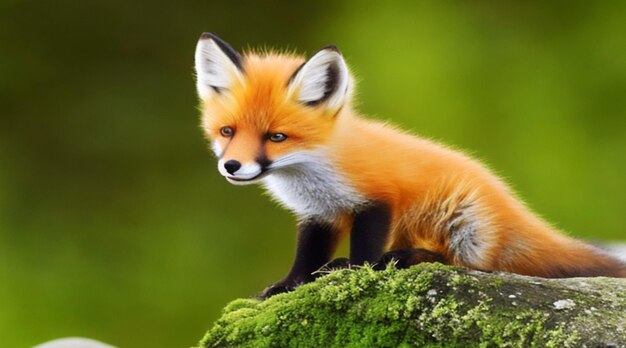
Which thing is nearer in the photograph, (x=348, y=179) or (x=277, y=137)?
(x=277, y=137)

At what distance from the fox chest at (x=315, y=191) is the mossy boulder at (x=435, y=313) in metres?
0.24

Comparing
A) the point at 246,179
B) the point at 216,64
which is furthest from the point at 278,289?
the point at 216,64

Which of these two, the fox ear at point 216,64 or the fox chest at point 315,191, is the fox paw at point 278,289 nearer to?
the fox chest at point 315,191

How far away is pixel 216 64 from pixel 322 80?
0.36 metres

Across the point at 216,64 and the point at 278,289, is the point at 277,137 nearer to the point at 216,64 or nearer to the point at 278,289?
the point at 216,64

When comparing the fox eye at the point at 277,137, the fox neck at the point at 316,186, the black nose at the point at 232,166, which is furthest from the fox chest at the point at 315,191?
the black nose at the point at 232,166

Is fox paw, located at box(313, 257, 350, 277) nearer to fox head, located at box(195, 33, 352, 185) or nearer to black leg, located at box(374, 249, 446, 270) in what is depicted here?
black leg, located at box(374, 249, 446, 270)

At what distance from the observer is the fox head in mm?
3246

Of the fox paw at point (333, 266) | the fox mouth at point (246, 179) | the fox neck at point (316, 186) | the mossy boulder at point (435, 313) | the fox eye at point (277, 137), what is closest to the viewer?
the mossy boulder at point (435, 313)

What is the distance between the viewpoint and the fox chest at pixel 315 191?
3412mm

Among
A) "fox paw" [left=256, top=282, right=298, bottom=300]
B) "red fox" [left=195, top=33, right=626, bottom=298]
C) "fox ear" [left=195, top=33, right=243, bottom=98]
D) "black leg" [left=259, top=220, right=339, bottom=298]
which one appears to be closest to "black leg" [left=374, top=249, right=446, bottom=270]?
"red fox" [left=195, top=33, right=626, bottom=298]

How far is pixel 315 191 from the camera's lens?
346 centimetres

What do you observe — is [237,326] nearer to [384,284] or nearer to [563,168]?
[384,284]

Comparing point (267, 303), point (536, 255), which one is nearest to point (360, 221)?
point (267, 303)
